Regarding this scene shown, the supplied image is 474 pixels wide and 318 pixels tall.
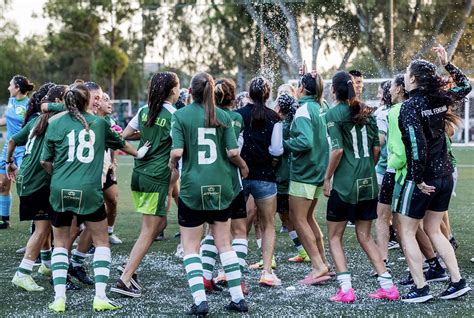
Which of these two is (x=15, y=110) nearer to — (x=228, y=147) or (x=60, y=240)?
(x=60, y=240)

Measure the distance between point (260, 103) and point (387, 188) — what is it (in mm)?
1561

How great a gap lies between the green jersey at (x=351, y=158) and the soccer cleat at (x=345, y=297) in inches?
31.2

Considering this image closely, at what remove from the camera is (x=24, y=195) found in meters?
6.97

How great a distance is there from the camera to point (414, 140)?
6070 mm

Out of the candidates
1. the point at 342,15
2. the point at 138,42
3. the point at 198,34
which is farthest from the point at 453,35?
the point at 138,42

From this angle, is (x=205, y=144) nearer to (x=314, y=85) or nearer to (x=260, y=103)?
(x=260, y=103)

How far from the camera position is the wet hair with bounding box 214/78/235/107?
21.7 ft

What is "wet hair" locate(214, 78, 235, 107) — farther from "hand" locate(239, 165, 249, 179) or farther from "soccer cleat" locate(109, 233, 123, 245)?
"soccer cleat" locate(109, 233, 123, 245)

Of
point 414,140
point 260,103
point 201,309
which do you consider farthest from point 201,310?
point 414,140

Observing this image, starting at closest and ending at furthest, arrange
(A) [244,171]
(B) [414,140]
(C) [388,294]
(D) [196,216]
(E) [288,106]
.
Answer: (D) [196,216] < (B) [414,140] < (A) [244,171] < (C) [388,294] < (E) [288,106]

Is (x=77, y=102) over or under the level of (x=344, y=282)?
over

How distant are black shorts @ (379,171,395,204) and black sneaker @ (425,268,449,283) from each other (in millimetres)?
816

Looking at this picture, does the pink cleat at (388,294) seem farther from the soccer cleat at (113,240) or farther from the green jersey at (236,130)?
the soccer cleat at (113,240)

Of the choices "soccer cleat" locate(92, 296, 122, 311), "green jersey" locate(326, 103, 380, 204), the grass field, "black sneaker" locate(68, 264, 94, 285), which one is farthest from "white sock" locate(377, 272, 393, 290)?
"black sneaker" locate(68, 264, 94, 285)
